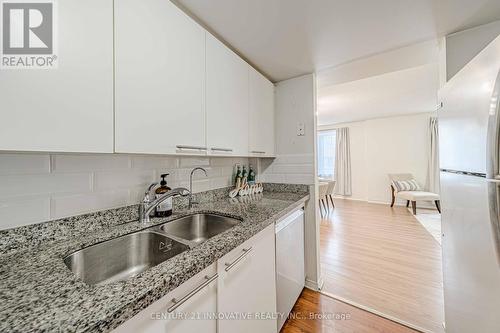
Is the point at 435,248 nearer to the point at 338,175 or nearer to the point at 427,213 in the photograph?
the point at 427,213

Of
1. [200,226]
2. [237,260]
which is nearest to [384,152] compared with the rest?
[200,226]

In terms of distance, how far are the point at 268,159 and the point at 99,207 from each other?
157 centimetres

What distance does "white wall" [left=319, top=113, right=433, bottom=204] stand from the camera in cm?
471

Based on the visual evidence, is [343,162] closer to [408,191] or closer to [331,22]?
[408,191]

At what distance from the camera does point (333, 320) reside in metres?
1.44

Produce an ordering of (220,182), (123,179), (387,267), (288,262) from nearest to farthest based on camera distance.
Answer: (123,179) < (288,262) < (220,182) < (387,267)

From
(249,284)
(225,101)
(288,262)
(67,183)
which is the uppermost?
(225,101)

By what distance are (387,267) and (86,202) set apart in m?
2.83

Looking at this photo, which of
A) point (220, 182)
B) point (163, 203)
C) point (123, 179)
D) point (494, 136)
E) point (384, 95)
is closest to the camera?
point (494, 136)

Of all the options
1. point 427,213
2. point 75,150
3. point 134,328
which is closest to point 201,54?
point 75,150

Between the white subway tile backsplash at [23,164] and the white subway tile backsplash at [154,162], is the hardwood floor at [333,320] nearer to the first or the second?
the white subway tile backsplash at [154,162]

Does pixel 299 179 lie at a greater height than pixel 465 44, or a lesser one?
lesser

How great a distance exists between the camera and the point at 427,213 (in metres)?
4.06

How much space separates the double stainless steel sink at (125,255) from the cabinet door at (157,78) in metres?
0.44
